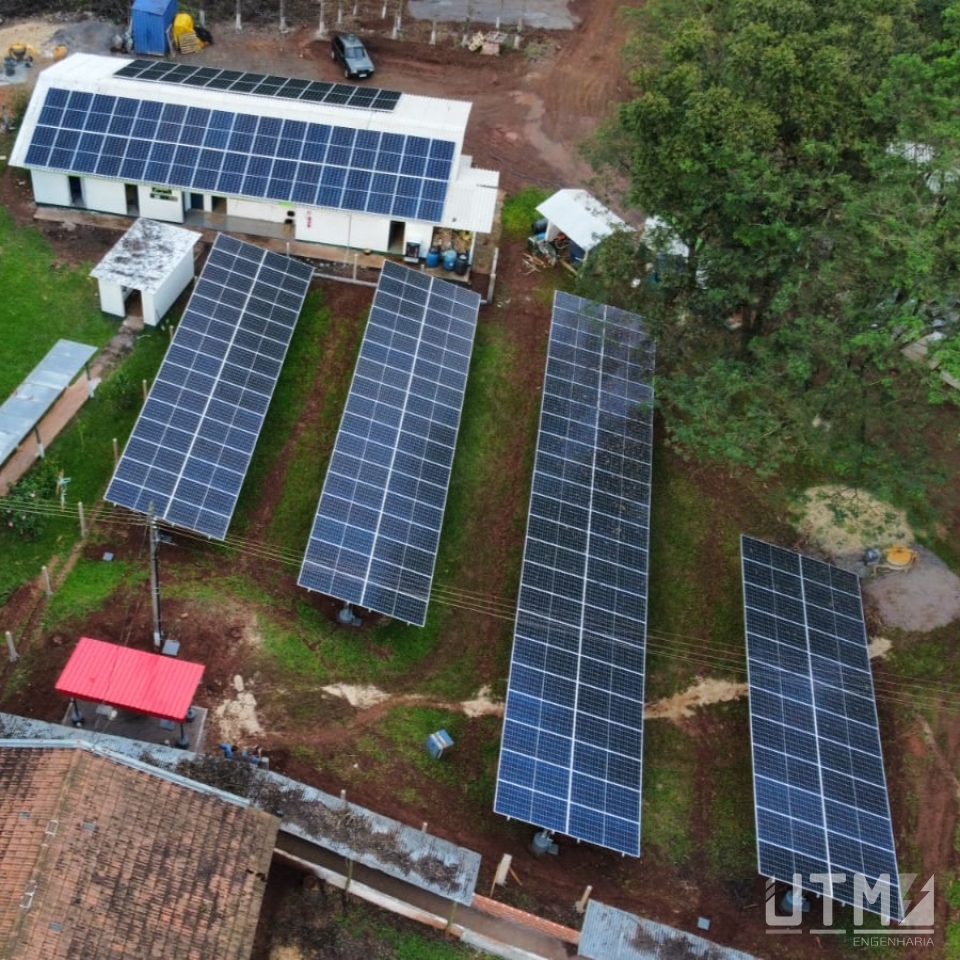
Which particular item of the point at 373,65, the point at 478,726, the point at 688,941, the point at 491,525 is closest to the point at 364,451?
the point at 491,525

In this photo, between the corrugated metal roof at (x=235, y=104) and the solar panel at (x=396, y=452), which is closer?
the solar panel at (x=396, y=452)

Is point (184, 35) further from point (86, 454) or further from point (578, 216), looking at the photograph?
point (86, 454)

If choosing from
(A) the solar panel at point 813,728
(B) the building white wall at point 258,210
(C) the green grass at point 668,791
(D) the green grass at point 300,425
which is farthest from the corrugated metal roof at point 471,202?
(C) the green grass at point 668,791

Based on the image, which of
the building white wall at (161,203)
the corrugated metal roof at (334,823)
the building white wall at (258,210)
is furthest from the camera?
the building white wall at (258,210)

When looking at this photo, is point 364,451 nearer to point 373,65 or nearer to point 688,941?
point 688,941

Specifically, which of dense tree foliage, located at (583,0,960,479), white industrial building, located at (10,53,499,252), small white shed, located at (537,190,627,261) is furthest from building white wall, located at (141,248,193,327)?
dense tree foliage, located at (583,0,960,479)

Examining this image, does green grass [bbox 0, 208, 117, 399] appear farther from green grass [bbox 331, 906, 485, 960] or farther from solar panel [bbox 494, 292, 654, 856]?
green grass [bbox 331, 906, 485, 960]

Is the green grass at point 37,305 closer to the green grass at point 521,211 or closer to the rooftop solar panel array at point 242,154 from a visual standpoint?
the rooftop solar panel array at point 242,154
